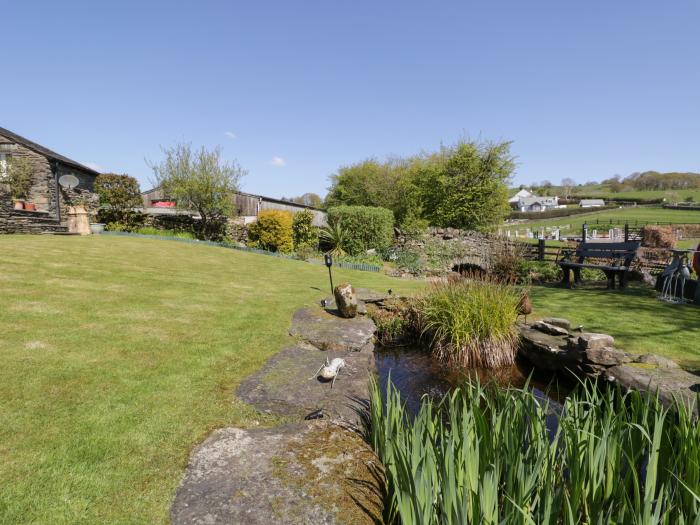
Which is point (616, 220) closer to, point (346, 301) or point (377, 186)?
point (377, 186)

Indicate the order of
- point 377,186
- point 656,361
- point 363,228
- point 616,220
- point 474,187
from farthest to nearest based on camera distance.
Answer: point 616,220 → point 377,186 → point 474,187 → point 363,228 → point 656,361

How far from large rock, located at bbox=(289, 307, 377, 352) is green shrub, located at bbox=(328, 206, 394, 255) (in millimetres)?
11754

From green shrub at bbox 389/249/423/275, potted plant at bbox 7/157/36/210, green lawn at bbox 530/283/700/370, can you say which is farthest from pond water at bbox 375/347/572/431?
potted plant at bbox 7/157/36/210

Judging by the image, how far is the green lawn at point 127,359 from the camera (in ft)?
8.09

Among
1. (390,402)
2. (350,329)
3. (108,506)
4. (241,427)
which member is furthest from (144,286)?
(390,402)

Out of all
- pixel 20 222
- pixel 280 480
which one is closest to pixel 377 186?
pixel 20 222

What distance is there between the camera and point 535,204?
100m

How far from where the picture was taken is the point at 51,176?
2003 cm

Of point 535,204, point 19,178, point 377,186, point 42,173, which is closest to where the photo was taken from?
point 19,178

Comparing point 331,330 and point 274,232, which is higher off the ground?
point 274,232

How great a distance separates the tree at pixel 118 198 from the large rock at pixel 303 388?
1878 cm

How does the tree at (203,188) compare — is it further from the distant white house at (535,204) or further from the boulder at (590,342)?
the distant white house at (535,204)

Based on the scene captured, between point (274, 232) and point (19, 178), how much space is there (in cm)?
1411

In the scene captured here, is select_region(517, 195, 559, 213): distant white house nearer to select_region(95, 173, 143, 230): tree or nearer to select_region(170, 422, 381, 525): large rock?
select_region(95, 173, 143, 230): tree
